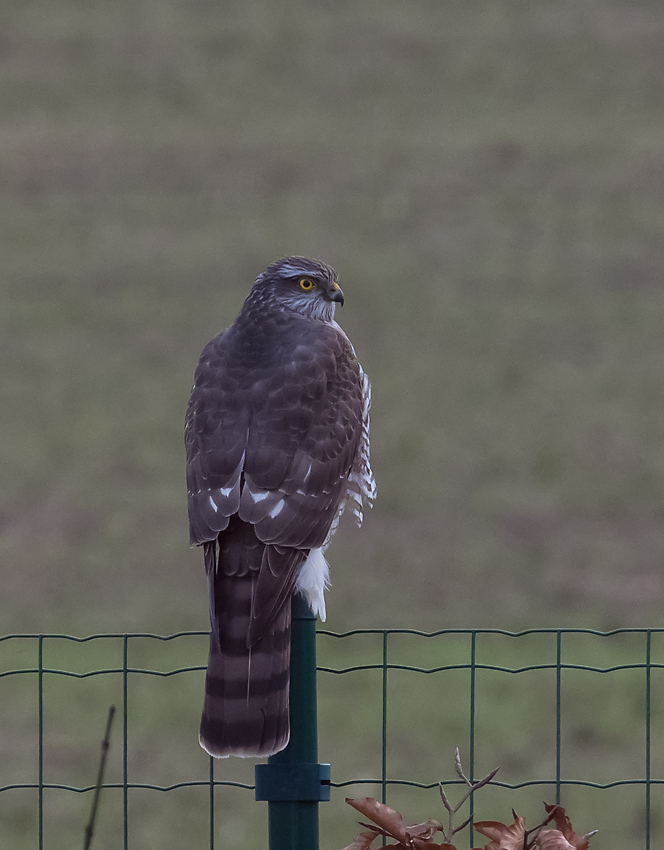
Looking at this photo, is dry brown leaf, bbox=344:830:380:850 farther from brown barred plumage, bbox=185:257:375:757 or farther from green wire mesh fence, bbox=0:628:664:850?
green wire mesh fence, bbox=0:628:664:850

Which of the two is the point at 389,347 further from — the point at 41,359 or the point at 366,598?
the point at 366,598

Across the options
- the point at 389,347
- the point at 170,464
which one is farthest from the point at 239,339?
the point at 389,347

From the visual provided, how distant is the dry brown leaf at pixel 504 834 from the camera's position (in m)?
2.60

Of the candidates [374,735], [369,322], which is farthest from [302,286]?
[369,322]

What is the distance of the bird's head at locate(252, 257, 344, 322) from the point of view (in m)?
4.47

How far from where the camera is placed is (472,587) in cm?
1055

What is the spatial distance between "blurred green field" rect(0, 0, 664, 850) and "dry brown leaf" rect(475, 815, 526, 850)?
3836mm

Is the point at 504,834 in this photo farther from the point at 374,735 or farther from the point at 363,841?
the point at 374,735

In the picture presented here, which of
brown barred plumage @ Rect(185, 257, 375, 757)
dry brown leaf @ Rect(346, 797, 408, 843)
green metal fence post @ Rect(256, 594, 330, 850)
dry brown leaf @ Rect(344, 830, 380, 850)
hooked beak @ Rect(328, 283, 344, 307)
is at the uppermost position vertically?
hooked beak @ Rect(328, 283, 344, 307)

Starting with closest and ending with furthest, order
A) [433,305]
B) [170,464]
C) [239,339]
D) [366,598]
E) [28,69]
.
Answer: [239,339], [366,598], [170,464], [433,305], [28,69]

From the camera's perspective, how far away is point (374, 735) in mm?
7578

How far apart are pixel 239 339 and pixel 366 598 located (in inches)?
246

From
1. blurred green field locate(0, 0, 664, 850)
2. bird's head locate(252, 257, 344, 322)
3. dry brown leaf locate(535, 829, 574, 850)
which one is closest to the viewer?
dry brown leaf locate(535, 829, 574, 850)

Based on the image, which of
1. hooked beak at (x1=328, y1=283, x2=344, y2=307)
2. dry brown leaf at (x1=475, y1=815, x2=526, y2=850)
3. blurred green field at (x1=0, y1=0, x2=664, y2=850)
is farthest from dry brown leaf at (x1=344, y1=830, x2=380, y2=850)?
blurred green field at (x1=0, y1=0, x2=664, y2=850)
